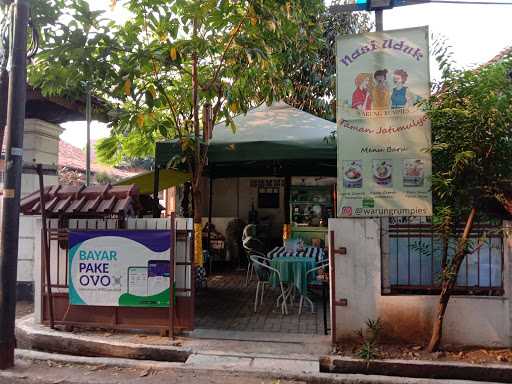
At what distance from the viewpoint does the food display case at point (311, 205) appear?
35.3ft

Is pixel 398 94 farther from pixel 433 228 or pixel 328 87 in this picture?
pixel 328 87

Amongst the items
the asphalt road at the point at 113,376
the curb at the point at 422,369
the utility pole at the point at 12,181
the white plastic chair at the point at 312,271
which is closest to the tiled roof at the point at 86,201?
the utility pole at the point at 12,181

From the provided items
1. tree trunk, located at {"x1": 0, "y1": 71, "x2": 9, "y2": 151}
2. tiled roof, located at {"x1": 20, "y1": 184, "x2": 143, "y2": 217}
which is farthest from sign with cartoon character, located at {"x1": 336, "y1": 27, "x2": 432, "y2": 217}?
tree trunk, located at {"x1": 0, "y1": 71, "x2": 9, "y2": 151}

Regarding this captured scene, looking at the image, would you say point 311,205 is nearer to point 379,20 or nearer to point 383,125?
point 383,125

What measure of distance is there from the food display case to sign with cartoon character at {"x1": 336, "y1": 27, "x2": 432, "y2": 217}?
539 cm

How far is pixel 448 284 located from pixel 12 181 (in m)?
4.89

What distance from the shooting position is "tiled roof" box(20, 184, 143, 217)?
17.7ft

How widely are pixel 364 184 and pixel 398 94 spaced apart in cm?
112

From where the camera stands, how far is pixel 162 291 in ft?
17.2

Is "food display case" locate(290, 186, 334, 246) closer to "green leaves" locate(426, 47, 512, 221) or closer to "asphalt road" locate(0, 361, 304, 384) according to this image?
"green leaves" locate(426, 47, 512, 221)

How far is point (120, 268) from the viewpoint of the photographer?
538 cm

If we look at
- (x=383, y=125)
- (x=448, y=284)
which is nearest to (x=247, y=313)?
(x=448, y=284)

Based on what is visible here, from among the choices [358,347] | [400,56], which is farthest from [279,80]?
[358,347]

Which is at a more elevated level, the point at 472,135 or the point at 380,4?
the point at 380,4
